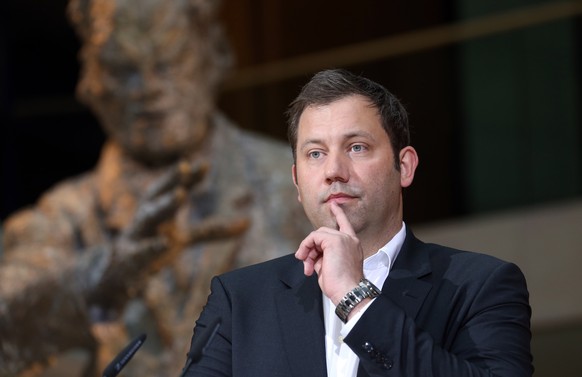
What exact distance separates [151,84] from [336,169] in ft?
10.1

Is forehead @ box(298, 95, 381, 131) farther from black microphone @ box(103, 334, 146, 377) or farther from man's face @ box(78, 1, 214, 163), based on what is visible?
man's face @ box(78, 1, 214, 163)

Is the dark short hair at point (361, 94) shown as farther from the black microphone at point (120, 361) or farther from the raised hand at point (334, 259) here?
the black microphone at point (120, 361)

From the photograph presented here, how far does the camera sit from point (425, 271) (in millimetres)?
2074

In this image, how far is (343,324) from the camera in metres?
1.98

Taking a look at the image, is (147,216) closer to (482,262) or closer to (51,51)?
(482,262)

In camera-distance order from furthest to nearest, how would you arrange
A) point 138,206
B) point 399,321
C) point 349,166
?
point 138,206 → point 349,166 → point 399,321

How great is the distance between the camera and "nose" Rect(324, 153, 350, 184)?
2.00 m

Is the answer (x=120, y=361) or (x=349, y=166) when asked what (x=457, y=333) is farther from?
(x=120, y=361)

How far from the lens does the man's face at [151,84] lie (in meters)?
5.02

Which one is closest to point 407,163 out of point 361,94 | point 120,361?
point 361,94

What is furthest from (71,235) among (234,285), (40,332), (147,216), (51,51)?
(51,51)

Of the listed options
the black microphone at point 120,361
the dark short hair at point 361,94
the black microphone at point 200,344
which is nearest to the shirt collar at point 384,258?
the dark short hair at point 361,94

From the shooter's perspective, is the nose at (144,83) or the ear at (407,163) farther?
the nose at (144,83)

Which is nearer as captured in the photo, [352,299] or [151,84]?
[352,299]
